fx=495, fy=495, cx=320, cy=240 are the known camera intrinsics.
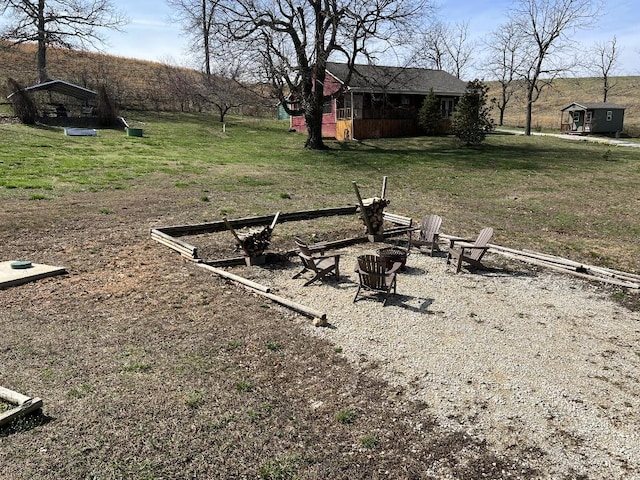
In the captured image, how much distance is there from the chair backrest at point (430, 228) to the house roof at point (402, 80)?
2268 cm

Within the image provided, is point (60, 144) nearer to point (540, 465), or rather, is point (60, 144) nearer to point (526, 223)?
point (526, 223)

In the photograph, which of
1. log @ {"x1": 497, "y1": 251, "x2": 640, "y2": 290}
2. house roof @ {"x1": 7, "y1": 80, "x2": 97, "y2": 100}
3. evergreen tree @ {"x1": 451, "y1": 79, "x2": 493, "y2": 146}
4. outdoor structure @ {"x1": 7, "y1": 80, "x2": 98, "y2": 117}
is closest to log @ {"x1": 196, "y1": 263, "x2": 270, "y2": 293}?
log @ {"x1": 497, "y1": 251, "x2": 640, "y2": 290}

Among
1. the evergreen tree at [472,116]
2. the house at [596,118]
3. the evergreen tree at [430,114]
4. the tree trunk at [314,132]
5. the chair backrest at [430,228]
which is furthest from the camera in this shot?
the house at [596,118]

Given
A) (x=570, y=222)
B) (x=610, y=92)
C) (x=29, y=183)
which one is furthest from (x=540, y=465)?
(x=610, y=92)

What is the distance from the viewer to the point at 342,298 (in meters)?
8.52

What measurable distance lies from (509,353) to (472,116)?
87.8 ft

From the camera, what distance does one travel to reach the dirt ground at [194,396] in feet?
14.1

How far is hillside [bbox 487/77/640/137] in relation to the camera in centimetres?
6047

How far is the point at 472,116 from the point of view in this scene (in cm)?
3069

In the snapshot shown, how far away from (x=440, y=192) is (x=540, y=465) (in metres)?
15.4

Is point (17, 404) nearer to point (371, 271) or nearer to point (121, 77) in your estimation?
point (371, 271)

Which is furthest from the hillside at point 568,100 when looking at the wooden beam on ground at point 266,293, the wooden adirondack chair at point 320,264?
the wooden beam on ground at point 266,293

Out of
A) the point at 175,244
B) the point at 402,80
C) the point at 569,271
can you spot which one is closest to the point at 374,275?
the point at 569,271

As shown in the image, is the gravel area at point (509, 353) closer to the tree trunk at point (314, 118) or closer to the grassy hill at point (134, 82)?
the tree trunk at point (314, 118)
